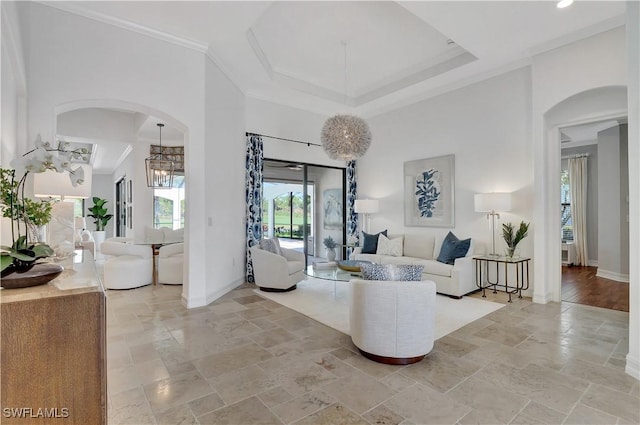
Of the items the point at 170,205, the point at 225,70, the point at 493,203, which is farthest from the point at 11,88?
the point at 170,205

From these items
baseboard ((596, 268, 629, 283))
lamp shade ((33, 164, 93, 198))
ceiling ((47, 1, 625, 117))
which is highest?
ceiling ((47, 1, 625, 117))

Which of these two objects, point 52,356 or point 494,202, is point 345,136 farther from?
point 52,356

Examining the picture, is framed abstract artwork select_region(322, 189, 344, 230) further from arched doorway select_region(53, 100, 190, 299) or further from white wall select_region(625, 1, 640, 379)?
white wall select_region(625, 1, 640, 379)

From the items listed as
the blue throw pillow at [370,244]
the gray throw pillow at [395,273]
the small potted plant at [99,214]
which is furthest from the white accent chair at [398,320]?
the small potted plant at [99,214]

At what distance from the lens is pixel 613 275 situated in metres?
6.00

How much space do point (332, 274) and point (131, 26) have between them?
4061 mm

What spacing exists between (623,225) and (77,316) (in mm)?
8110

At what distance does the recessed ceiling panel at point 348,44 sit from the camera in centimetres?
411

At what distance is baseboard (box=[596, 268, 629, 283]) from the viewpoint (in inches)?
228

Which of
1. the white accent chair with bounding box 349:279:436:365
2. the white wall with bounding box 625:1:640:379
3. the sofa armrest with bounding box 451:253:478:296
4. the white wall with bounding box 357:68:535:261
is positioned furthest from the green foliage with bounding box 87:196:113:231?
the white wall with bounding box 625:1:640:379

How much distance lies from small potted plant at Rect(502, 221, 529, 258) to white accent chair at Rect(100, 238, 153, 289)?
607 centimetres

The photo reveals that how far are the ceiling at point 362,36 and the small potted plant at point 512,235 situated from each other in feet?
8.28

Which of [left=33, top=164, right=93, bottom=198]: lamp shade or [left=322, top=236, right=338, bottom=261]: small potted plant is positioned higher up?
[left=33, top=164, right=93, bottom=198]: lamp shade

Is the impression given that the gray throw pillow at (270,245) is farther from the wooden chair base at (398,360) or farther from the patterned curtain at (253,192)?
the wooden chair base at (398,360)
